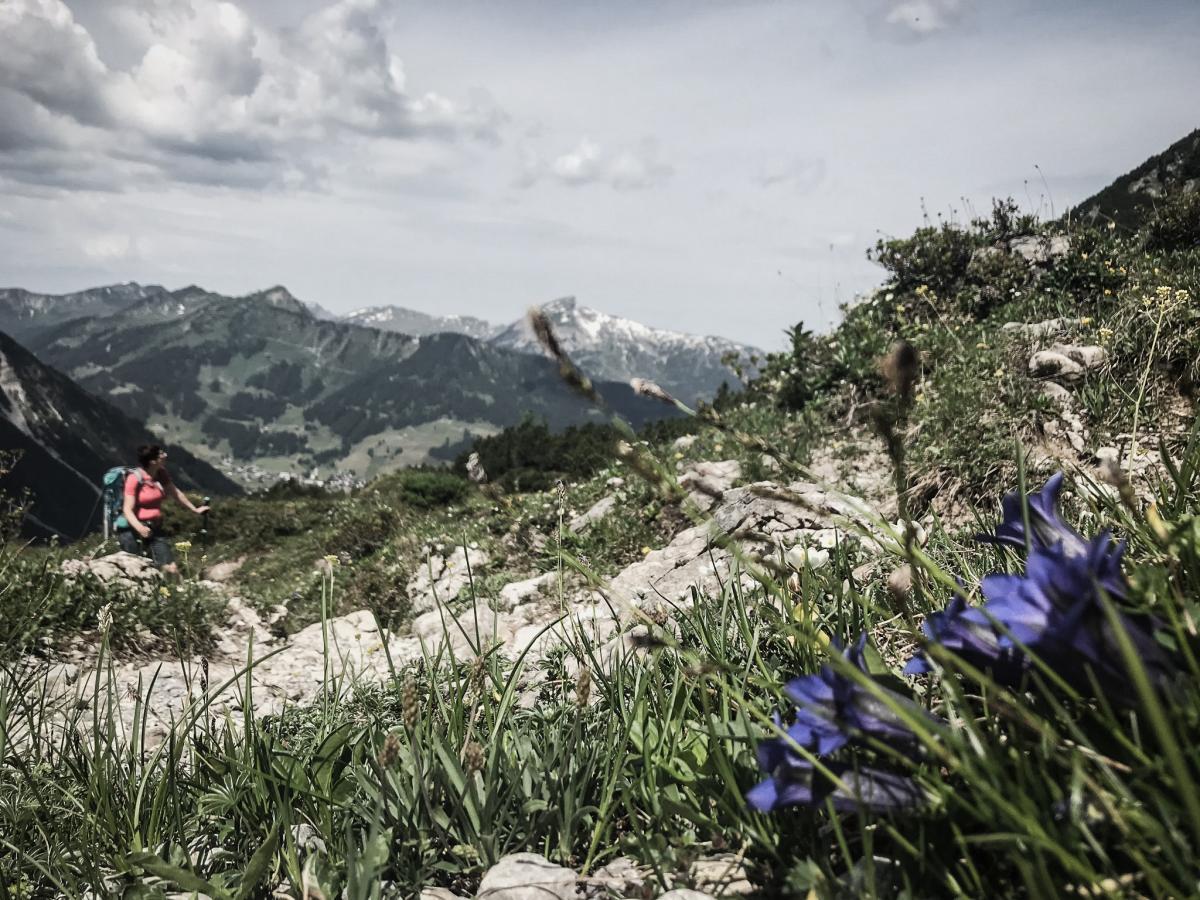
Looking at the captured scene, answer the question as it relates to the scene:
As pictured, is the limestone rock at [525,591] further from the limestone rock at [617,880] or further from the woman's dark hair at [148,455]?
the woman's dark hair at [148,455]

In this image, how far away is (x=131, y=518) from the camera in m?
11.1

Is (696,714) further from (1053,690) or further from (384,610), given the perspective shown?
(384,610)

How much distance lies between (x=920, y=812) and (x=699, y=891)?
20.0 inches

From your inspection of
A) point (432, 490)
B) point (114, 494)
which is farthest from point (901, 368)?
point (432, 490)

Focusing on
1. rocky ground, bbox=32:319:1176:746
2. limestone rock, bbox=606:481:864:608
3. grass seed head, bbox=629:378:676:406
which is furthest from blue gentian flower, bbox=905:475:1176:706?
limestone rock, bbox=606:481:864:608

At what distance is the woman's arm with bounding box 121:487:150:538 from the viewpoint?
36.0 ft

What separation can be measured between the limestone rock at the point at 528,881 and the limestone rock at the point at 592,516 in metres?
8.09

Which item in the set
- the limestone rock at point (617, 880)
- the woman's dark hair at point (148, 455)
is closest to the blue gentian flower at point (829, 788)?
the limestone rock at point (617, 880)

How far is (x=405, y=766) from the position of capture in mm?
1855

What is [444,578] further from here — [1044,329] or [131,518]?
[1044,329]

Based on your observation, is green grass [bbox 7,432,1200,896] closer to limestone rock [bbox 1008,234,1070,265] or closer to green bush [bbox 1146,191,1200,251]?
green bush [bbox 1146,191,1200,251]

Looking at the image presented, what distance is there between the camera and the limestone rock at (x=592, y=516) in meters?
9.88

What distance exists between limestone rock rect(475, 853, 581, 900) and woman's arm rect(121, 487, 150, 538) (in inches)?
453

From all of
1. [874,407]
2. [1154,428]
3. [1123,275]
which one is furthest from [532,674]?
[1123,275]
